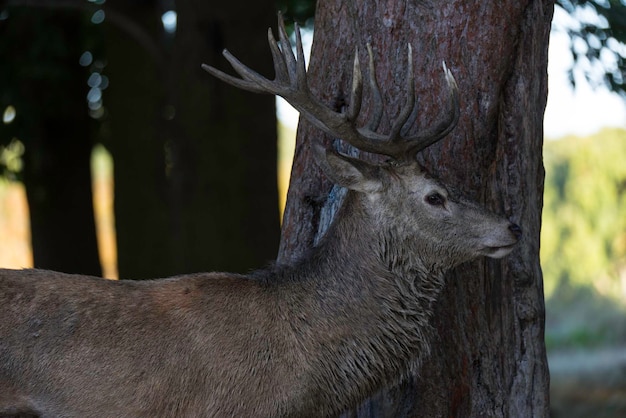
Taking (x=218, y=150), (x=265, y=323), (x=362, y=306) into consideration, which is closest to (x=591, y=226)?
(x=218, y=150)

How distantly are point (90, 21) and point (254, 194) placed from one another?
16.8 feet

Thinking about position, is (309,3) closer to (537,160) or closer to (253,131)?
(253,131)

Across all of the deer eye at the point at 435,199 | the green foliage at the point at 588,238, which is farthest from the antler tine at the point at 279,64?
the green foliage at the point at 588,238

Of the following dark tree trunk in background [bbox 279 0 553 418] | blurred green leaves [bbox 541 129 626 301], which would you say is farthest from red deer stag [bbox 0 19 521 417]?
blurred green leaves [bbox 541 129 626 301]

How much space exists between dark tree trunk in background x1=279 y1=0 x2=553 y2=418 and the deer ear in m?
0.62

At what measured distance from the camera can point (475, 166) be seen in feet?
20.2

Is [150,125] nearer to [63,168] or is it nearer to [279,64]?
[63,168]

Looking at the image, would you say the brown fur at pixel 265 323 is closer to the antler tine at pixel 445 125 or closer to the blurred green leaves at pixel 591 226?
the antler tine at pixel 445 125

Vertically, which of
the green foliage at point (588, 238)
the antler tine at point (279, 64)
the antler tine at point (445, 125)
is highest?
the antler tine at point (279, 64)

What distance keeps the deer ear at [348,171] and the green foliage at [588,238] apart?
38.7 feet

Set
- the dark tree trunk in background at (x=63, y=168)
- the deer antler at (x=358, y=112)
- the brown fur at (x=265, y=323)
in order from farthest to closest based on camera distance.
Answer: the dark tree trunk in background at (x=63, y=168)
the deer antler at (x=358, y=112)
the brown fur at (x=265, y=323)

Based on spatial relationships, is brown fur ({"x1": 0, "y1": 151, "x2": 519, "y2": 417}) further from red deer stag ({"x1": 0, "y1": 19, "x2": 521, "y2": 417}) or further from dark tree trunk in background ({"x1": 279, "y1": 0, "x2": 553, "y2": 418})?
dark tree trunk in background ({"x1": 279, "y1": 0, "x2": 553, "y2": 418})

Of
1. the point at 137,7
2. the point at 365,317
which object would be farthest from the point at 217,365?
the point at 137,7

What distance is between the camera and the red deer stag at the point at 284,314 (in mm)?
5141
